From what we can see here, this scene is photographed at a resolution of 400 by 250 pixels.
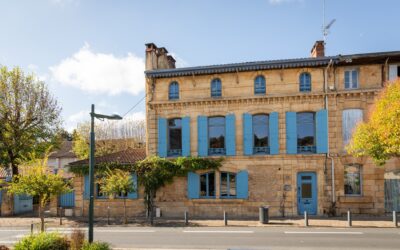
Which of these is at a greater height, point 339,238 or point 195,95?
point 195,95

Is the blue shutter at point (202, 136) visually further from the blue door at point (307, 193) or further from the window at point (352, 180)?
the window at point (352, 180)

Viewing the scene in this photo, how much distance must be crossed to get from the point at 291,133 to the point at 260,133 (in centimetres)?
187

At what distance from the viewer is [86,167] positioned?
2045cm

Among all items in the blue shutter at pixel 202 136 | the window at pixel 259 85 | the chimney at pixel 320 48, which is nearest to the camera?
the window at pixel 259 85

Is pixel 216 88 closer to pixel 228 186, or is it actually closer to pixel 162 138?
pixel 162 138

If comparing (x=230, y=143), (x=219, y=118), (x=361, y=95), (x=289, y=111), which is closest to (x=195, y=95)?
(x=219, y=118)

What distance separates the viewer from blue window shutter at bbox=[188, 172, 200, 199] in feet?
64.3

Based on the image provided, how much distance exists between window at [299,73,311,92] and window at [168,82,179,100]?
25.5ft

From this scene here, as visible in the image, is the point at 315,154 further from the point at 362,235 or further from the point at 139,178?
the point at 139,178

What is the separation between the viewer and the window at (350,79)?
18625mm

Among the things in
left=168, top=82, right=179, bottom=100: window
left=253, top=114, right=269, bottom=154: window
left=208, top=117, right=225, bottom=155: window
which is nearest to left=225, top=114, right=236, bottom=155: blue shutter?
left=208, top=117, right=225, bottom=155: window

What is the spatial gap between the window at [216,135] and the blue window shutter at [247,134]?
1.41 metres

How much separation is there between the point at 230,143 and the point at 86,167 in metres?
9.52

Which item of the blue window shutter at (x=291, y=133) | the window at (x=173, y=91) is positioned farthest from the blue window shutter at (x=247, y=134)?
the window at (x=173, y=91)
